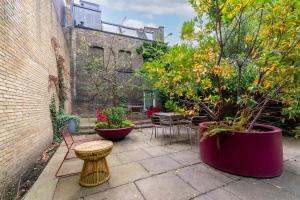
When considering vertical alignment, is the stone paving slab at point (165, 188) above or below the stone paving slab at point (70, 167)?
above

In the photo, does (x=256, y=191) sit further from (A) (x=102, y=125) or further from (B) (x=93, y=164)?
(A) (x=102, y=125)

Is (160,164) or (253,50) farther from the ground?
(253,50)

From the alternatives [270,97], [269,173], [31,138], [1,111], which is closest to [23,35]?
[1,111]

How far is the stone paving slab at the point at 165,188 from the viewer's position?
2.13 meters

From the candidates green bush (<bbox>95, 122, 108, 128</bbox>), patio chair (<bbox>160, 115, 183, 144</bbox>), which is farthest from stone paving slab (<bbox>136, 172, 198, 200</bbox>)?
green bush (<bbox>95, 122, 108, 128</bbox>)

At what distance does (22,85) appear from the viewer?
3119mm

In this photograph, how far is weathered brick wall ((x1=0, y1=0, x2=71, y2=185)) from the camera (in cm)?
242

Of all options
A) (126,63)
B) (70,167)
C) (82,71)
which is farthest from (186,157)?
(82,71)

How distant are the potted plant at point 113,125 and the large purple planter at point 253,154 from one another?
3.04m

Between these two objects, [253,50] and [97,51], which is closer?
[253,50]

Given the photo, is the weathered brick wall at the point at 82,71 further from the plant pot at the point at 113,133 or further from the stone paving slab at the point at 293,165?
the stone paving slab at the point at 293,165

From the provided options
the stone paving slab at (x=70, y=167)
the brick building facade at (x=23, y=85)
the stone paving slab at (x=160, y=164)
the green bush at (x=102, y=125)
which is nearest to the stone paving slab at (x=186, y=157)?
the stone paving slab at (x=160, y=164)

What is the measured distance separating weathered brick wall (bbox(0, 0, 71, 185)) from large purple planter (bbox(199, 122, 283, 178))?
3.56 meters

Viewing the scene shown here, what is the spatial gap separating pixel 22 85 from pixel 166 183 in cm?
332
